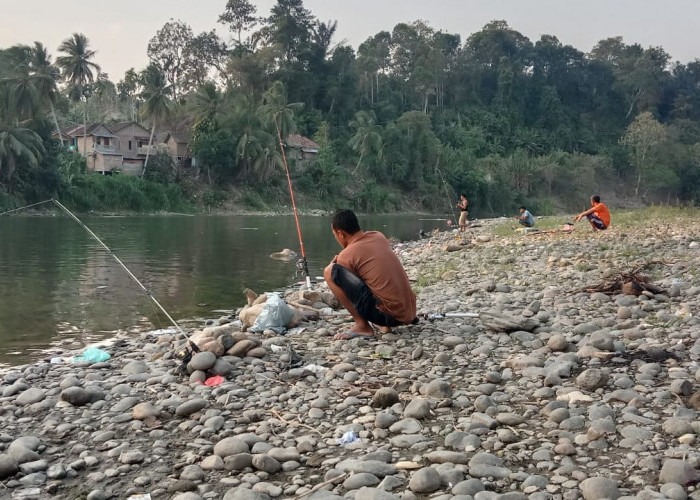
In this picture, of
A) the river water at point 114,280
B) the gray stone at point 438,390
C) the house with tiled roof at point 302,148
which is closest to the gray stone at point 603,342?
the gray stone at point 438,390

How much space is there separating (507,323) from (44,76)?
Result: 4464cm

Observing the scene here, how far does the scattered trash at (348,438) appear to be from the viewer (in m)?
3.74

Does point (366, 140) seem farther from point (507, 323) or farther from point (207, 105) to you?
point (507, 323)

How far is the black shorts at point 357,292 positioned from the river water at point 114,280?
3.58 meters

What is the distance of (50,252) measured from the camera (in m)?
18.8

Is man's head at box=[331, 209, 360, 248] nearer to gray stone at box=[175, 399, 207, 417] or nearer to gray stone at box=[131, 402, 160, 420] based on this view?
gray stone at box=[175, 399, 207, 417]

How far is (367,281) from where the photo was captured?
20.2 ft

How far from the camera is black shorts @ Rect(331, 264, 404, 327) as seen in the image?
604 centimetres

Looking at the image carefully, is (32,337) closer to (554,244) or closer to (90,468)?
(90,468)

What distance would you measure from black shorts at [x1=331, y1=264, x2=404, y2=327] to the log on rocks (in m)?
1.04

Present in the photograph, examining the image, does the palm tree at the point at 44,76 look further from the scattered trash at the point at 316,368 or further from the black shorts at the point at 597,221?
the scattered trash at the point at 316,368

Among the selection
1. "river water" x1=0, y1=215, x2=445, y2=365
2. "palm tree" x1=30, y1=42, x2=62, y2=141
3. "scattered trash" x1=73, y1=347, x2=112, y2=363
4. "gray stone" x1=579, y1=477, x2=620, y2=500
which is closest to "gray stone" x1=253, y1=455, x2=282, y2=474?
"gray stone" x1=579, y1=477, x2=620, y2=500

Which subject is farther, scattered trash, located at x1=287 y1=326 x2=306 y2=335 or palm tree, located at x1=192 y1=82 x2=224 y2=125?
palm tree, located at x1=192 y1=82 x2=224 y2=125

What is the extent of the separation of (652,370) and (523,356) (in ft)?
3.15
